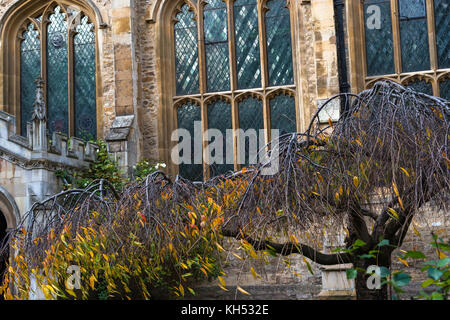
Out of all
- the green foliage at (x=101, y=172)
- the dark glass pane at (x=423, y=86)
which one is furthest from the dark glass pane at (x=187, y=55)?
the dark glass pane at (x=423, y=86)

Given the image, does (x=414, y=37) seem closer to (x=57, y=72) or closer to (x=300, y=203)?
(x=57, y=72)

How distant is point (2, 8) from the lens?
47.9 ft

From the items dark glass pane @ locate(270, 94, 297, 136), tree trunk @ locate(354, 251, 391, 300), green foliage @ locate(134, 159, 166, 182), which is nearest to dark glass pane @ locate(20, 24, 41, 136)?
green foliage @ locate(134, 159, 166, 182)

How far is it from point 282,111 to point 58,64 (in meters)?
5.18

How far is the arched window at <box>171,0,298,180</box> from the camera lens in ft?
43.2

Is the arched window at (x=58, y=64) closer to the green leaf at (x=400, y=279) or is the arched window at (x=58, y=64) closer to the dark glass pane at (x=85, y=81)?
the dark glass pane at (x=85, y=81)

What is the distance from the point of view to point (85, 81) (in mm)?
14258

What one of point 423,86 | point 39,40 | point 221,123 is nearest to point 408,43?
point 423,86

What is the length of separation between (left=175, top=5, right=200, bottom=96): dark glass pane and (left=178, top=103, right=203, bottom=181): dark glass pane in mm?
361

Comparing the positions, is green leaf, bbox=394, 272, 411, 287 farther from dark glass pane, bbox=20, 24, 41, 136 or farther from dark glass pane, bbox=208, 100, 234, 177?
dark glass pane, bbox=20, 24, 41, 136

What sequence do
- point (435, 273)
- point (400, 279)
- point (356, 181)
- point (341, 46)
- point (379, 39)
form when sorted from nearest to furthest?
1. point (435, 273)
2. point (400, 279)
3. point (356, 181)
4. point (341, 46)
5. point (379, 39)

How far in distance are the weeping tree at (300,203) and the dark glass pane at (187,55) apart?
6.83 m

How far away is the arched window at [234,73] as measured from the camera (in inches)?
518
